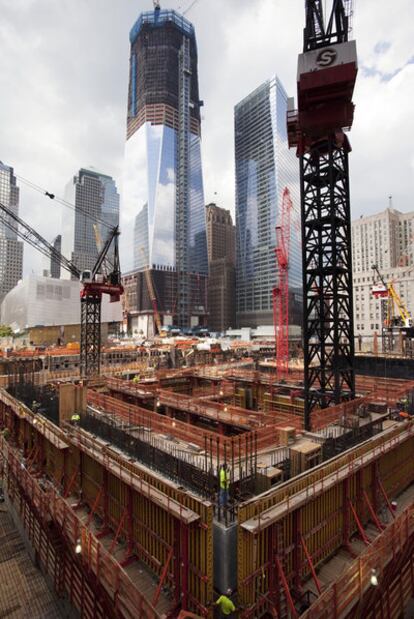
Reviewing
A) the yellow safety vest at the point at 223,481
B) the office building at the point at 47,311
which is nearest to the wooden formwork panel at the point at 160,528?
the yellow safety vest at the point at 223,481

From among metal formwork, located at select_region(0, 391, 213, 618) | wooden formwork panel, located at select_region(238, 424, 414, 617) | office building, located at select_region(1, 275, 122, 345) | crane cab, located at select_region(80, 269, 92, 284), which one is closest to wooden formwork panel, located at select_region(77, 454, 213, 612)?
metal formwork, located at select_region(0, 391, 213, 618)

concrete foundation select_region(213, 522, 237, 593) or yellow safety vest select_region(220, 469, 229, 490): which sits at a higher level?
yellow safety vest select_region(220, 469, 229, 490)

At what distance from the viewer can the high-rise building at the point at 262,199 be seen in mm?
162250

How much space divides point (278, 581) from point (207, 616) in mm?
2103

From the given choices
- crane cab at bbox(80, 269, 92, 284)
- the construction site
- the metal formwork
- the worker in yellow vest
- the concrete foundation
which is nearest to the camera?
the concrete foundation

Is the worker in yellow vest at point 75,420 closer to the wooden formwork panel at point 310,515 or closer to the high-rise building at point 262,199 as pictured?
the wooden formwork panel at point 310,515

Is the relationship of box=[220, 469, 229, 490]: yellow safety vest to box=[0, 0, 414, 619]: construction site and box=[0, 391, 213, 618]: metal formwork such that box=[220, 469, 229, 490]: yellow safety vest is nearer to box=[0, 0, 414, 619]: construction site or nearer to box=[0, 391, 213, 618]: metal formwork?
box=[0, 0, 414, 619]: construction site

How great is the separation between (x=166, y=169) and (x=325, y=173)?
157 meters

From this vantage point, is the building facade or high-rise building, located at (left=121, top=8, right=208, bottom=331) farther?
high-rise building, located at (left=121, top=8, right=208, bottom=331)

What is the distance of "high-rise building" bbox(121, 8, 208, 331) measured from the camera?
158 m

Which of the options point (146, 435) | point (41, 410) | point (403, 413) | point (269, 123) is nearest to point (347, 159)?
point (403, 413)

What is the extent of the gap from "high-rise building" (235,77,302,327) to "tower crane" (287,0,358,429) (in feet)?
451

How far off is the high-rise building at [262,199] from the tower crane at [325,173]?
137 meters

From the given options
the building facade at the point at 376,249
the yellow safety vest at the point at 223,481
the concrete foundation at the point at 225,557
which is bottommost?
the concrete foundation at the point at 225,557
